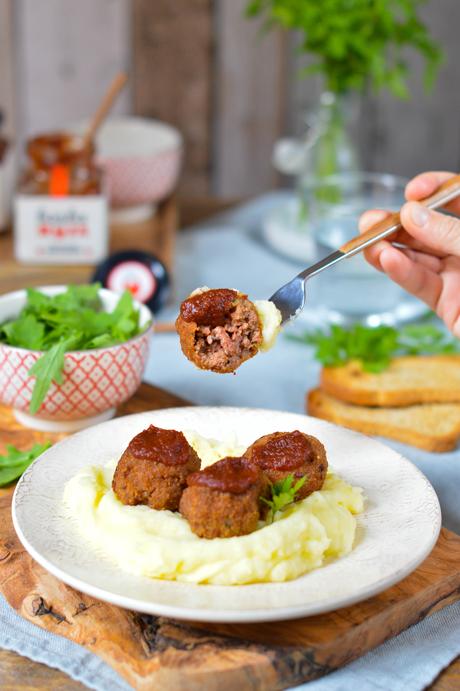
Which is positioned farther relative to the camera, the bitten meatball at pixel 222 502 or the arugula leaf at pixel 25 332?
the arugula leaf at pixel 25 332

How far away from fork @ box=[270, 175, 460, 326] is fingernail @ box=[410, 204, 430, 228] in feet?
0.12

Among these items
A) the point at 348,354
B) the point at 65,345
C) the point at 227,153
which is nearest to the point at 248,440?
the point at 65,345

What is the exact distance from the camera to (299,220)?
414cm

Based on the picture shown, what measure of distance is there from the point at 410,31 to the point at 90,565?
2807mm

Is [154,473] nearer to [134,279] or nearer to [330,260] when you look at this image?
[330,260]

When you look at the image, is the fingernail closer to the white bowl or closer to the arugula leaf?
the arugula leaf

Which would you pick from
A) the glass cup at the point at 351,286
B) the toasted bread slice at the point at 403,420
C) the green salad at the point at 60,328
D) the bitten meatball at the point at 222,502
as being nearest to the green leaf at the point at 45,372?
the green salad at the point at 60,328

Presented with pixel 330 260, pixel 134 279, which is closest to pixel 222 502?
pixel 330 260

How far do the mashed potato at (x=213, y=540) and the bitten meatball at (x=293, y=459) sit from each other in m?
0.03

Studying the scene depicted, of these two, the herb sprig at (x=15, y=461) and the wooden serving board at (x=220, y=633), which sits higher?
the wooden serving board at (x=220, y=633)

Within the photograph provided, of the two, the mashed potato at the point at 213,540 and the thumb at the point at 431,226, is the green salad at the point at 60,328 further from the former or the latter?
the thumb at the point at 431,226

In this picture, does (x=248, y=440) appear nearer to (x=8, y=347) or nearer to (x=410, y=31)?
(x=8, y=347)

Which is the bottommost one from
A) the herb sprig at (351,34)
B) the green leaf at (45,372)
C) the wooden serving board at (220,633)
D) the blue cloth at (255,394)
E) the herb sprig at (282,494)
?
the blue cloth at (255,394)

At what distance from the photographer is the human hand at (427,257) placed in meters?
2.33
